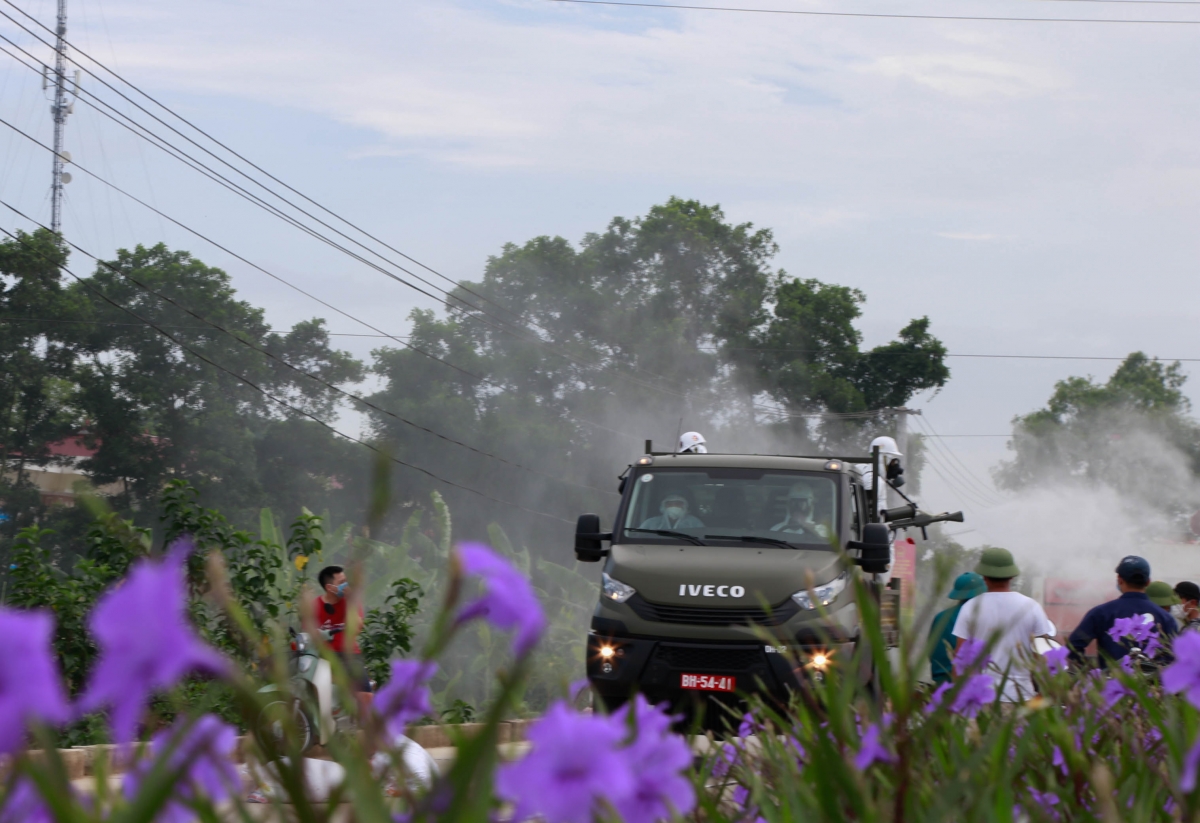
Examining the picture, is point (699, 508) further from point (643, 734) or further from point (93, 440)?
point (93, 440)

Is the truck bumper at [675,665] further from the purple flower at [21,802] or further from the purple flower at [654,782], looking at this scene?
the purple flower at [21,802]

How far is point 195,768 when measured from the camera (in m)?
0.97

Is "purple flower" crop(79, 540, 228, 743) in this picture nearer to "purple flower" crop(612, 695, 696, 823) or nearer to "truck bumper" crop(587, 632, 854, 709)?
"purple flower" crop(612, 695, 696, 823)

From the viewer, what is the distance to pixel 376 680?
11383mm

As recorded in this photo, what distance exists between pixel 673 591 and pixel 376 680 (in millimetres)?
3153

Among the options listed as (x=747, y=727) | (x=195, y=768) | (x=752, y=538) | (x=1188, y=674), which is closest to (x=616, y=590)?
(x=752, y=538)

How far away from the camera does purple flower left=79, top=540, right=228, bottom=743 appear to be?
1.94ft

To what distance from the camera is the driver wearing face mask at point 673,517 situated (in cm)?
1063

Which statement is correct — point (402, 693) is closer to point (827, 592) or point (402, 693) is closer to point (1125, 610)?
point (1125, 610)

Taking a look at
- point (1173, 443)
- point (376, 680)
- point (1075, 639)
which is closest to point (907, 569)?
point (376, 680)

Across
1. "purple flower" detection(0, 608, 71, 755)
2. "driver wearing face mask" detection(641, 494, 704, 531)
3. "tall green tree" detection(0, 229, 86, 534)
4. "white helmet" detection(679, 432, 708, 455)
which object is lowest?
"purple flower" detection(0, 608, 71, 755)

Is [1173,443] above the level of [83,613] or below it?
above

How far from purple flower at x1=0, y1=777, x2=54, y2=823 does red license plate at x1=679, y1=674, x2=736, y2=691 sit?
29.2 feet

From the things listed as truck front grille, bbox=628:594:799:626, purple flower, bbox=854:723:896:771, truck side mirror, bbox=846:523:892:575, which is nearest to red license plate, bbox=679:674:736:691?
truck front grille, bbox=628:594:799:626
